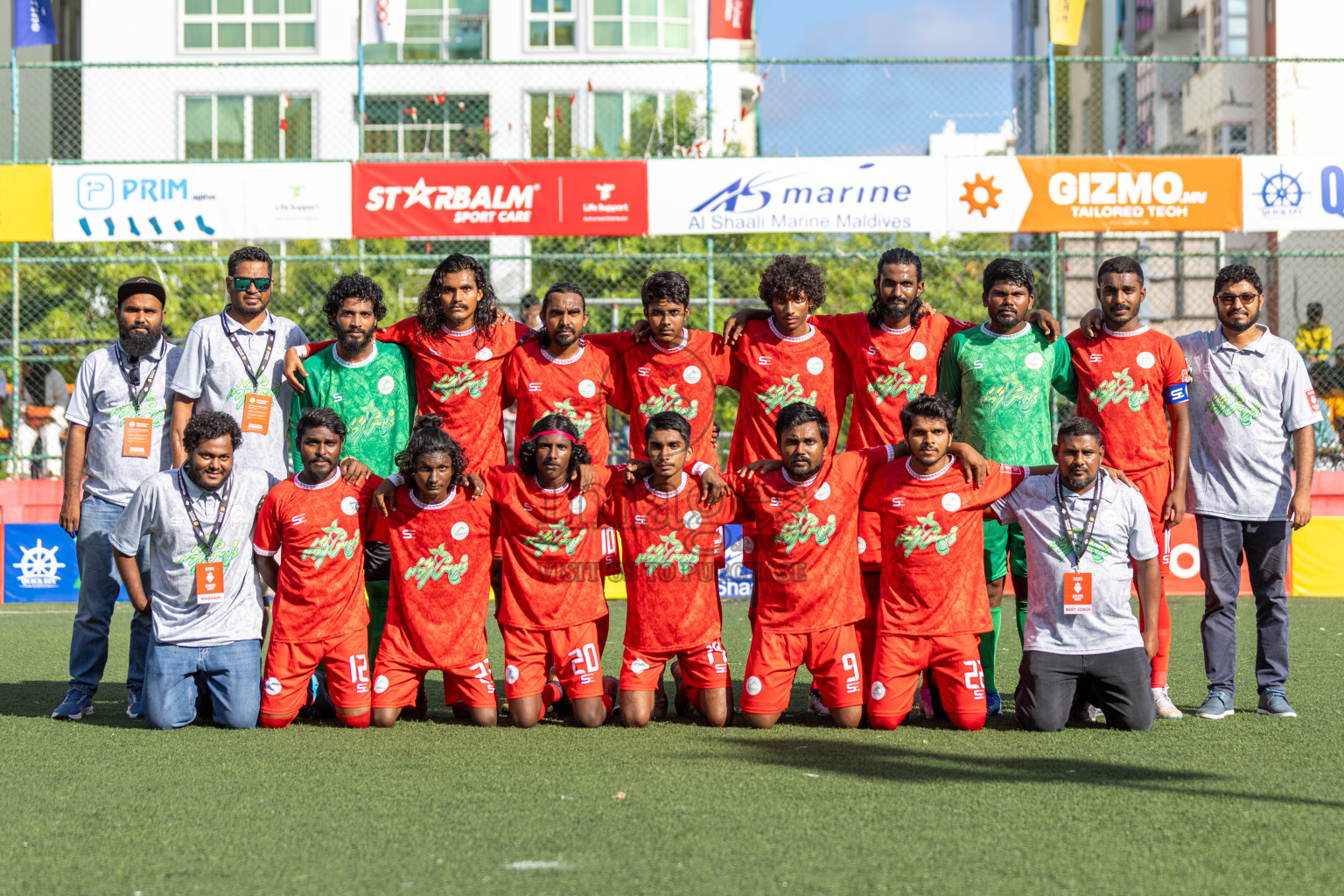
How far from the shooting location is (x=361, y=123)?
12.5 meters

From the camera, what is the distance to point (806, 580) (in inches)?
233

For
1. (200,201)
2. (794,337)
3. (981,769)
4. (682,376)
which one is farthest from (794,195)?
(981,769)

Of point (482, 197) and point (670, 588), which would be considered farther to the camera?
point (482, 197)

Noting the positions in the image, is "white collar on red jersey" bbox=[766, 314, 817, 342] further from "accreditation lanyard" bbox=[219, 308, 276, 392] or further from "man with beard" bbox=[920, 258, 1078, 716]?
"accreditation lanyard" bbox=[219, 308, 276, 392]

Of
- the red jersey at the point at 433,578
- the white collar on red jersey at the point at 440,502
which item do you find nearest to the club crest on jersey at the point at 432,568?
the red jersey at the point at 433,578

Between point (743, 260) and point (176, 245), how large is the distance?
7605 millimetres

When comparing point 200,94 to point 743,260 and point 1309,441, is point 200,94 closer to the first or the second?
point 743,260

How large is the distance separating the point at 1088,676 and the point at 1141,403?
4.28 ft

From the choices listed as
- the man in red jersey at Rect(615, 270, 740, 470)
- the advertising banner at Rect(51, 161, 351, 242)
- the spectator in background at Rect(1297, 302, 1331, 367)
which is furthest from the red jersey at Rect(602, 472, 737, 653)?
the spectator in background at Rect(1297, 302, 1331, 367)

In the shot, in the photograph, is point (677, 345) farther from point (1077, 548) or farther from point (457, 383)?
point (1077, 548)

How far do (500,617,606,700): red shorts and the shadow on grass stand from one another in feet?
2.84

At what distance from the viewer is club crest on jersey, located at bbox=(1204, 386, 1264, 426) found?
629 centimetres

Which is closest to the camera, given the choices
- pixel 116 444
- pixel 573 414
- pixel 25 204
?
pixel 573 414

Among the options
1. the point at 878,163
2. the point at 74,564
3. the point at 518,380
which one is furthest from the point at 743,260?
the point at 518,380
